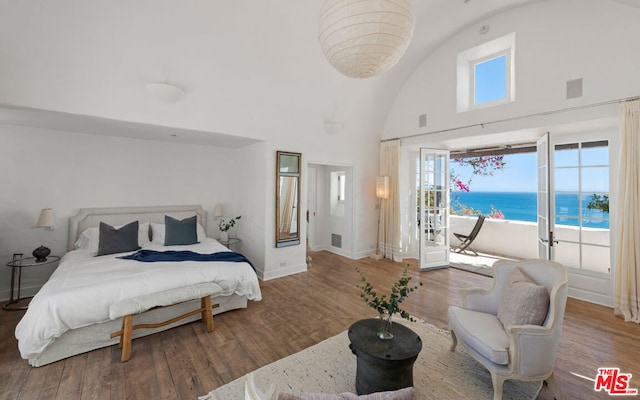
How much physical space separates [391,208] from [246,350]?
419 cm

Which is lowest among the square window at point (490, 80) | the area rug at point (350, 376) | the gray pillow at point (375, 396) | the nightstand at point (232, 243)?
the area rug at point (350, 376)

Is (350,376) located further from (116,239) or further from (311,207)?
(311,207)

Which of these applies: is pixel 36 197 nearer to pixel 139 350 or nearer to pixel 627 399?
pixel 139 350

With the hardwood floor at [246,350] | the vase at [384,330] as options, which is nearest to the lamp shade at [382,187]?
the hardwood floor at [246,350]

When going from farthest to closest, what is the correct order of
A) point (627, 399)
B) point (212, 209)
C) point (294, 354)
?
1. point (212, 209)
2. point (294, 354)
3. point (627, 399)

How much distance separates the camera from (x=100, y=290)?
2.51 metres

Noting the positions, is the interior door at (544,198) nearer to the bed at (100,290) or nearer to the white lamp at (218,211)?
the bed at (100,290)

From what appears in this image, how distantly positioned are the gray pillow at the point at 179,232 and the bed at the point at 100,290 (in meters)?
0.10

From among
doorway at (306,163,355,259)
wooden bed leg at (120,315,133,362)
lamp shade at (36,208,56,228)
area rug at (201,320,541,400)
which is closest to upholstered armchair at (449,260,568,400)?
area rug at (201,320,541,400)

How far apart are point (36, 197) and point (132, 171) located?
1198 mm

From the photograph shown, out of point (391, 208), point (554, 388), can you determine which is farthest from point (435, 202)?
point (554, 388)

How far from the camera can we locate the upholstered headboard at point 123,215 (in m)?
3.96

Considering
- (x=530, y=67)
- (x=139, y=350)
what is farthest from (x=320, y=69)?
(x=139, y=350)

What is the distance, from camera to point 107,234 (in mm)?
3703
